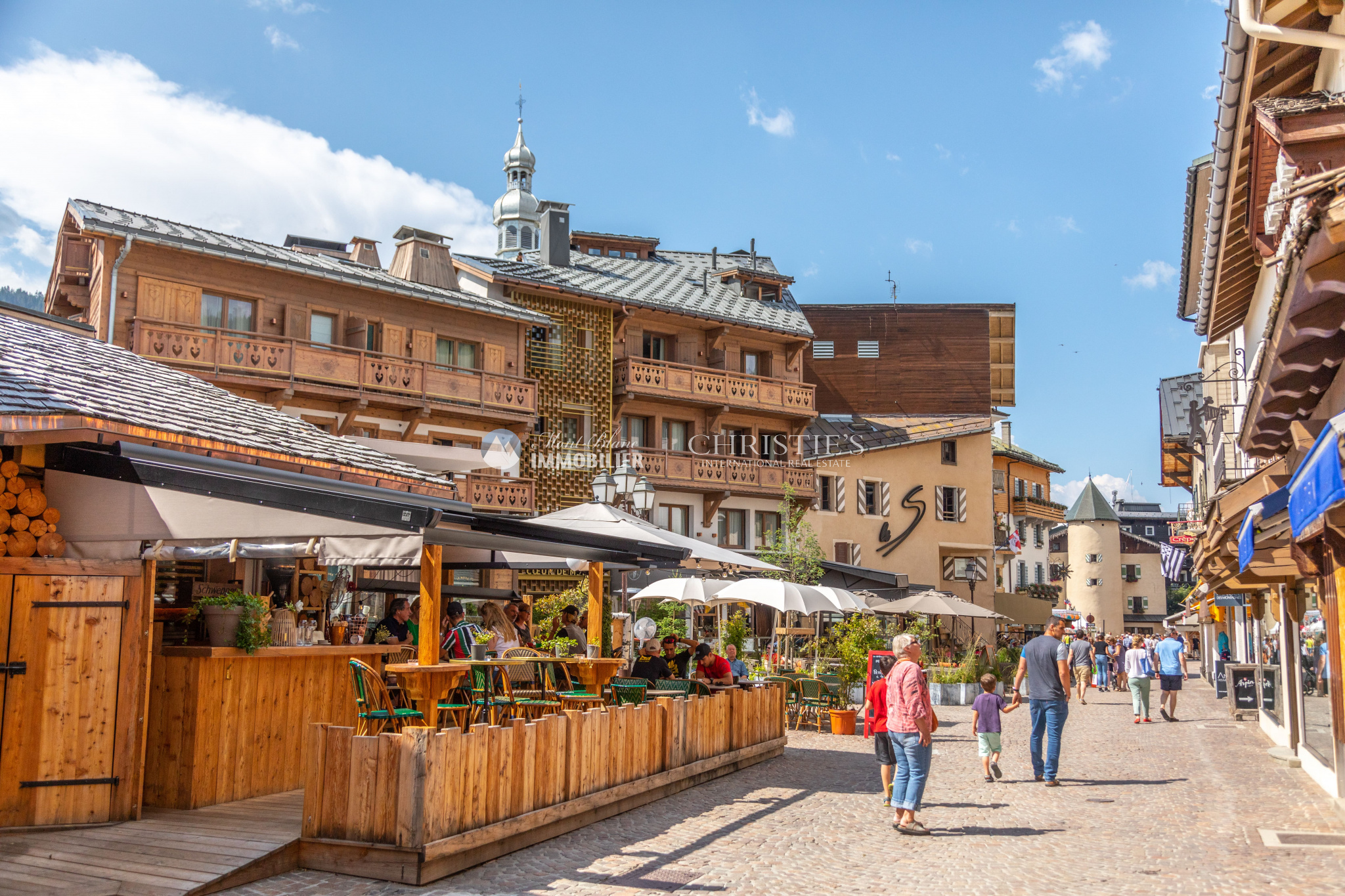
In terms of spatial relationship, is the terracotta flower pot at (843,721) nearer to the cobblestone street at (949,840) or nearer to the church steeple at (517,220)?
the cobblestone street at (949,840)

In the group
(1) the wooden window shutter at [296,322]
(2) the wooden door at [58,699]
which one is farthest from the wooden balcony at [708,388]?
(2) the wooden door at [58,699]

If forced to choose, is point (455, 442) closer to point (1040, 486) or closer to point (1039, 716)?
point (1039, 716)

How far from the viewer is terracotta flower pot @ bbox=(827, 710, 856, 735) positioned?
18.5 m

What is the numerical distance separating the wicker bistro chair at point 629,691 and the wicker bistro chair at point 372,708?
4.04 meters

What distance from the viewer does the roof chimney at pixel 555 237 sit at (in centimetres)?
3794

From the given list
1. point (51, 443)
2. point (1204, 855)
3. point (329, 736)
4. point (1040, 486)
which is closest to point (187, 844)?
point (329, 736)

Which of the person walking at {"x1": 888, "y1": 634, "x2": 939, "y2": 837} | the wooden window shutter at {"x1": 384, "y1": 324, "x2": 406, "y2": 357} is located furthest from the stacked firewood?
the wooden window shutter at {"x1": 384, "y1": 324, "x2": 406, "y2": 357}

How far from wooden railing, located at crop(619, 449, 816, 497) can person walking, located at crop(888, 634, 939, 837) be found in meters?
23.2

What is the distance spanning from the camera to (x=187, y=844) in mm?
7730

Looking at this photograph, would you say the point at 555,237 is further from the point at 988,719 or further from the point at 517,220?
the point at 988,719

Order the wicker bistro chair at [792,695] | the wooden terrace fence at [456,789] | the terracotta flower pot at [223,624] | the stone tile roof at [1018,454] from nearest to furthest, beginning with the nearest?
the wooden terrace fence at [456,789], the terracotta flower pot at [223,624], the wicker bistro chair at [792,695], the stone tile roof at [1018,454]

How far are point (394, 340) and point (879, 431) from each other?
2183cm

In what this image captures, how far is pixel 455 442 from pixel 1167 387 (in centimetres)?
2326

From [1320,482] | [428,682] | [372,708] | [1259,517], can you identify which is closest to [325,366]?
[372,708]
